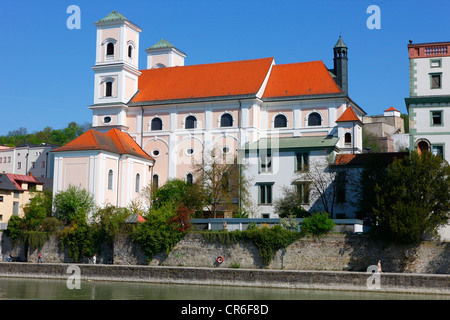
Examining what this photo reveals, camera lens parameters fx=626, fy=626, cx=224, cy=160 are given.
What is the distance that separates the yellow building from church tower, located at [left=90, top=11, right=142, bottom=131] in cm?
856

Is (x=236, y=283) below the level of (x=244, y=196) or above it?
below

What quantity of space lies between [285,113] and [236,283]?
2438cm

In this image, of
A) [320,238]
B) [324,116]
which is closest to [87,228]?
[320,238]

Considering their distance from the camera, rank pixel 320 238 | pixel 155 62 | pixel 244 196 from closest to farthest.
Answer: pixel 320 238
pixel 244 196
pixel 155 62

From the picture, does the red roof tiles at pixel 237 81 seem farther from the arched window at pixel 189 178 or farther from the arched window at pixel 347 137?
the arched window at pixel 189 178

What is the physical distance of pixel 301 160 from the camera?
46.1 metres

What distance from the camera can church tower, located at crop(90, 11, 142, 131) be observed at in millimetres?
57562

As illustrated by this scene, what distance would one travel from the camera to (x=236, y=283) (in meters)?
32.8

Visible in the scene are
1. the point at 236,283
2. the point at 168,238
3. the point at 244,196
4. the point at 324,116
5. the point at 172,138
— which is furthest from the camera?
the point at 172,138

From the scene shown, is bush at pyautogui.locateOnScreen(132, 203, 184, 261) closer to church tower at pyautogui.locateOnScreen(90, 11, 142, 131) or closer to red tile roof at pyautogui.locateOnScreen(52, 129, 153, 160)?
red tile roof at pyautogui.locateOnScreen(52, 129, 153, 160)

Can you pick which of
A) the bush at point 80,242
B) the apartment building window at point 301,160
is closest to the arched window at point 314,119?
the apartment building window at point 301,160

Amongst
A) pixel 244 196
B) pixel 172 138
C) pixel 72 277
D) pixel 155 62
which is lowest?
pixel 72 277

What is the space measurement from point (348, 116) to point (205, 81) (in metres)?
14.3

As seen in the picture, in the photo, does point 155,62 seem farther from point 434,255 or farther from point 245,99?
point 434,255
